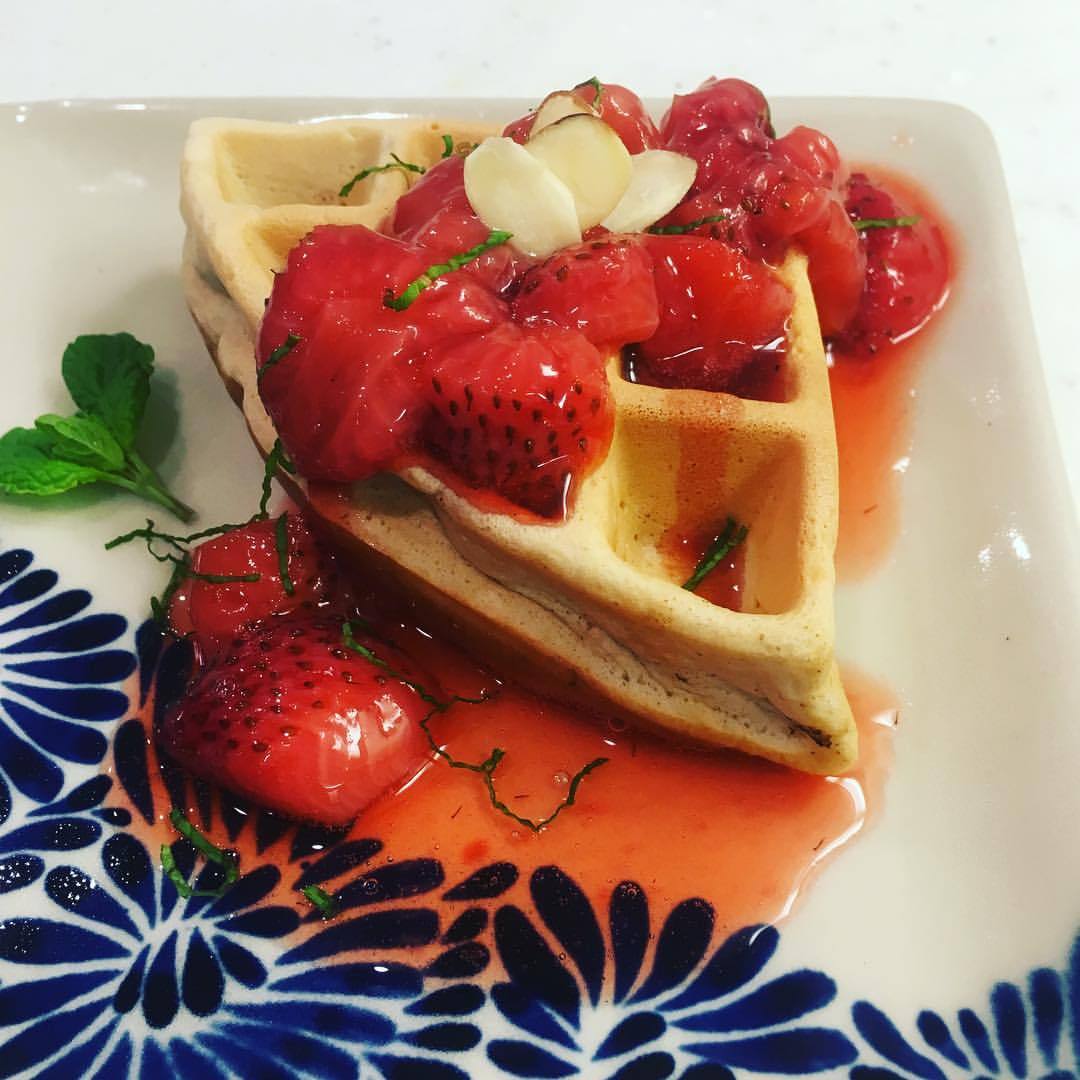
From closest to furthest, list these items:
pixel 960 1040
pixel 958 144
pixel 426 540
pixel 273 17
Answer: pixel 960 1040 → pixel 426 540 → pixel 958 144 → pixel 273 17

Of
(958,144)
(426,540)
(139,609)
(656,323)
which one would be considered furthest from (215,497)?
(958,144)

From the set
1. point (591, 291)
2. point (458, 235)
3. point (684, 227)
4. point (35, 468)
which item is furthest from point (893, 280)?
point (35, 468)

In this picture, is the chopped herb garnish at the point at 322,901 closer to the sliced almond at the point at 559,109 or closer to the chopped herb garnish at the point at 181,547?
the chopped herb garnish at the point at 181,547

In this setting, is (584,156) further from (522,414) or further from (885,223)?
(885,223)

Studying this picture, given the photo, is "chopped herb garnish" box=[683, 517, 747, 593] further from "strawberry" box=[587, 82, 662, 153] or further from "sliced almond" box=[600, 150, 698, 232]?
"strawberry" box=[587, 82, 662, 153]

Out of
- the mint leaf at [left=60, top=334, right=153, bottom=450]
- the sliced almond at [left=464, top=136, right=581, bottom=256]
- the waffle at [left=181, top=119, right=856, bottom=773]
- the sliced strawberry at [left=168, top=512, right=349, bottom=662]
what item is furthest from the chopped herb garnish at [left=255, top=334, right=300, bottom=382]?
the mint leaf at [left=60, top=334, right=153, bottom=450]

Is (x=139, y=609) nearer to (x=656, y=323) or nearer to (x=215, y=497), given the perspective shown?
(x=215, y=497)

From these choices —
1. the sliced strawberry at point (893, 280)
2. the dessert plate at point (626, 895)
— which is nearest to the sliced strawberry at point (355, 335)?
the dessert plate at point (626, 895)
